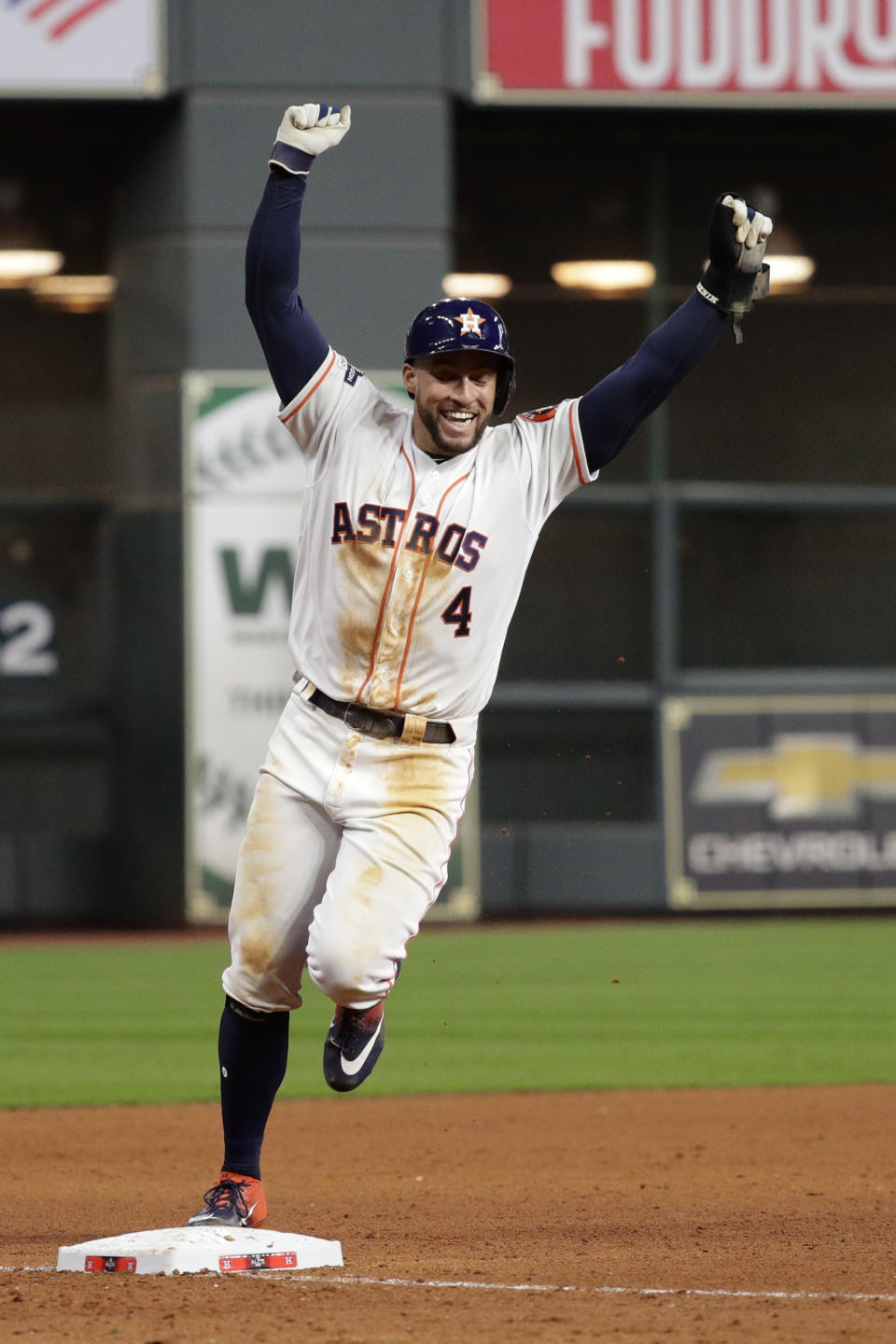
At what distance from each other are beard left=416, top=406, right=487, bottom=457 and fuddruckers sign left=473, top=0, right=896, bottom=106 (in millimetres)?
10298

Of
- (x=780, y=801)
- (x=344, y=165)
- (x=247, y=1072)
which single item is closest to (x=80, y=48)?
(x=344, y=165)

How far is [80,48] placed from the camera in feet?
45.7

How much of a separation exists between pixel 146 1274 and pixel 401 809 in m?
1.11

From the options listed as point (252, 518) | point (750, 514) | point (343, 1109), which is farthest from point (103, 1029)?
point (750, 514)

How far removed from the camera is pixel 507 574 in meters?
4.62

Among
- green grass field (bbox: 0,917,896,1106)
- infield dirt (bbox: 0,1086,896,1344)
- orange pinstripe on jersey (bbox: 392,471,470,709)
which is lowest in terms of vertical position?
green grass field (bbox: 0,917,896,1106)

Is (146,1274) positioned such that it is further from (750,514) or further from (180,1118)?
(750,514)

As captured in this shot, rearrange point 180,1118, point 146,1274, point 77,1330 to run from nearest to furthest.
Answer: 1. point 77,1330
2. point 146,1274
3. point 180,1118

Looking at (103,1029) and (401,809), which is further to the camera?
(103,1029)

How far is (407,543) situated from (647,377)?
0.67m

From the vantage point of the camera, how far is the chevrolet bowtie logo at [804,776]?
603 inches

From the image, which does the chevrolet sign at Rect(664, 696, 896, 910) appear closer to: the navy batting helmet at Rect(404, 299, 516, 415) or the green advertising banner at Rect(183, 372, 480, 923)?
the green advertising banner at Rect(183, 372, 480, 923)

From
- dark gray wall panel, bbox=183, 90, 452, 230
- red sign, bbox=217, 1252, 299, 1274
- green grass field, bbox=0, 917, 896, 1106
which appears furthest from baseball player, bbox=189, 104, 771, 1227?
dark gray wall panel, bbox=183, 90, 452, 230

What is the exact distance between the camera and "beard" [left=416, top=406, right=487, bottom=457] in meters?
4.59
